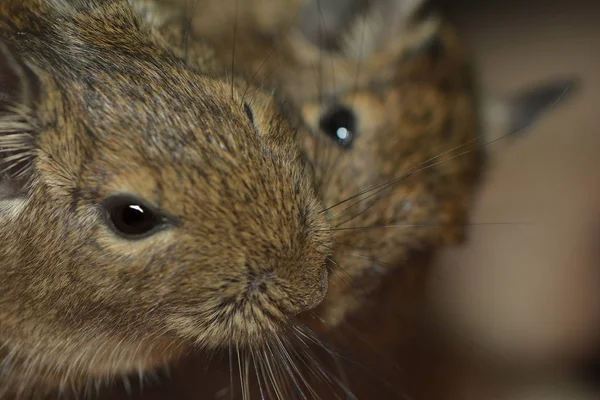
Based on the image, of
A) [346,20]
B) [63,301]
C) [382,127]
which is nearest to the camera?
[63,301]

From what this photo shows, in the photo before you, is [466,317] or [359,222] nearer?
[359,222]

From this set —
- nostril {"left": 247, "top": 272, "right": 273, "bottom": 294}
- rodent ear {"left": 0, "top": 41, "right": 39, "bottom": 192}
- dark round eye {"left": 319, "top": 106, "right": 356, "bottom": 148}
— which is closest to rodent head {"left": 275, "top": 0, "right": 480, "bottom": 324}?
dark round eye {"left": 319, "top": 106, "right": 356, "bottom": 148}

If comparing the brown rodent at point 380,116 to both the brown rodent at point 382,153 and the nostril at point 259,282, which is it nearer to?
the brown rodent at point 382,153

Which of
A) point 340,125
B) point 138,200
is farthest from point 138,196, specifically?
point 340,125

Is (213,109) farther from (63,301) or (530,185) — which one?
(530,185)

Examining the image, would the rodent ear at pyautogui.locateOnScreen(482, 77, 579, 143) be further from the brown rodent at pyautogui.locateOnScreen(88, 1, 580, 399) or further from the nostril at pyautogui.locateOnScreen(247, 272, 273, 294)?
the nostril at pyautogui.locateOnScreen(247, 272, 273, 294)

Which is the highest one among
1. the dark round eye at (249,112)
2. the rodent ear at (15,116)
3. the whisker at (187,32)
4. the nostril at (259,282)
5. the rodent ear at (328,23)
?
the rodent ear at (328,23)

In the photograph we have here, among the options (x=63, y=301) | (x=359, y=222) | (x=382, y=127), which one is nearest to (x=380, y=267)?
(x=359, y=222)

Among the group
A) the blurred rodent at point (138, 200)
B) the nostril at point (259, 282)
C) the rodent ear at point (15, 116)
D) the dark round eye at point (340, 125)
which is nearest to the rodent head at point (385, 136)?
the dark round eye at point (340, 125)
